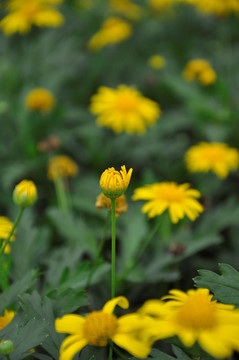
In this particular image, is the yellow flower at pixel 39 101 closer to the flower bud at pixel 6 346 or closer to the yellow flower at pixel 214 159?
the yellow flower at pixel 214 159

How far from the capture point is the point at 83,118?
2158mm

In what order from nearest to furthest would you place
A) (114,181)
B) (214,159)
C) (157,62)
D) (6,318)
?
(114,181) → (6,318) → (214,159) → (157,62)

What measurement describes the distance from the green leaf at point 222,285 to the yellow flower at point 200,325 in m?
0.06

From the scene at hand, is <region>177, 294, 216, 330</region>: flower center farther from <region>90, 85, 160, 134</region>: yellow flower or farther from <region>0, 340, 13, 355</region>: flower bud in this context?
<region>90, 85, 160, 134</region>: yellow flower

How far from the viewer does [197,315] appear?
698 mm

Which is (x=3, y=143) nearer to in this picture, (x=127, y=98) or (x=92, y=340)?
(x=127, y=98)

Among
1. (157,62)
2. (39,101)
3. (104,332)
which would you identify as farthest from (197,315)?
(157,62)

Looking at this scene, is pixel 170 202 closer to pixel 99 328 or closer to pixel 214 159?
pixel 99 328

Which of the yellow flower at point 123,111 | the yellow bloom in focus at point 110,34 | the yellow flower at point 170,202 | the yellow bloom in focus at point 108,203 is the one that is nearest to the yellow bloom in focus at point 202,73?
the yellow flower at point 123,111

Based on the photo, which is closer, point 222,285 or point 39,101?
point 222,285

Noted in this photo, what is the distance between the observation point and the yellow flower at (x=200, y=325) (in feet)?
2.12

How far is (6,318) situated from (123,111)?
1.12 metres

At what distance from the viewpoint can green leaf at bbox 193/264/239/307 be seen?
0.83 m

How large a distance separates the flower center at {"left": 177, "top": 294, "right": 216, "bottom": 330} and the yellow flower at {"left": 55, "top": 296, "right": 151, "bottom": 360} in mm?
58
